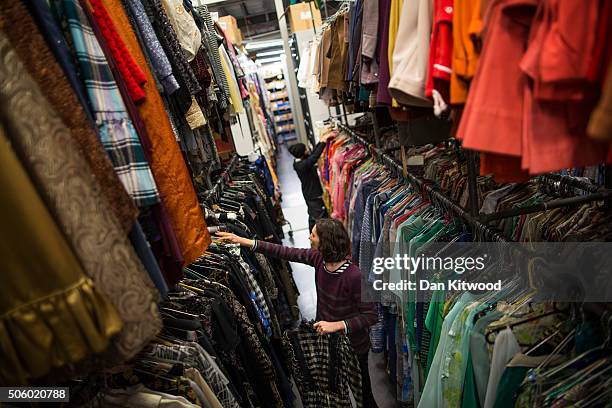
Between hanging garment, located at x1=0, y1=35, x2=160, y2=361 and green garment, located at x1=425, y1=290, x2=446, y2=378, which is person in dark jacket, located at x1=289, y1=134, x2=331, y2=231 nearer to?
green garment, located at x1=425, y1=290, x2=446, y2=378

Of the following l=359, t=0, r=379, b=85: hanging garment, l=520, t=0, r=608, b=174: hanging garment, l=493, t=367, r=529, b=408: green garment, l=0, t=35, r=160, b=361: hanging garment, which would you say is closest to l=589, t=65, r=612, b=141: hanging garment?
l=520, t=0, r=608, b=174: hanging garment

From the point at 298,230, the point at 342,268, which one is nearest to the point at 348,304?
the point at 342,268

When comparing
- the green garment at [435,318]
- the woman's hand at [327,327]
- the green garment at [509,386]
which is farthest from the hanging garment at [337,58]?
the green garment at [509,386]

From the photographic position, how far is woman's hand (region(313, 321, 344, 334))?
2.10 m

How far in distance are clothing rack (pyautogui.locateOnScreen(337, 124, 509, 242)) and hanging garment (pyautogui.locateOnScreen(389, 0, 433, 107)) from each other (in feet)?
2.30

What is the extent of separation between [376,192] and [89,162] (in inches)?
95.2

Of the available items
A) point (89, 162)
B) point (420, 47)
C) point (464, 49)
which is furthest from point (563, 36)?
point (89, 162)

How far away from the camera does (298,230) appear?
6672mm

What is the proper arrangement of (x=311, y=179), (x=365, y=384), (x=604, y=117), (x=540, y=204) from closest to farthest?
(x=604, y=117)
(x=540, y=204)
(x=365, y=384)
(x=311, y=179)

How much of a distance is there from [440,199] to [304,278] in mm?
3050

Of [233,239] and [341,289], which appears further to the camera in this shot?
[233,239]

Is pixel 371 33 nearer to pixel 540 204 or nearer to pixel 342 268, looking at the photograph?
pixel 540 204

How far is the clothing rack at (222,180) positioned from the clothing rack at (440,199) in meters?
1.32

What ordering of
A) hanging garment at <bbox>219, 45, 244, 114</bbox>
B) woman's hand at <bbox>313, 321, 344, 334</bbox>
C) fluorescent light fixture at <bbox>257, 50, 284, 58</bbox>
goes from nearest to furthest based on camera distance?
woman's hand at <bbox>313, 321, 344, 334</bbox> < hanging garment at <bbox>219, 45, 244, 114</bbox> < fluorescent light fixture at <bbox>257, 50, 284, 58</bbox>
